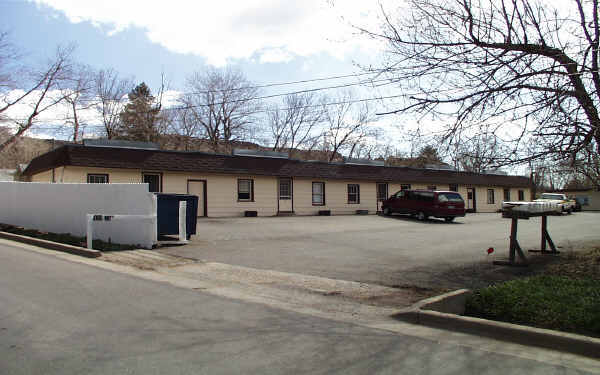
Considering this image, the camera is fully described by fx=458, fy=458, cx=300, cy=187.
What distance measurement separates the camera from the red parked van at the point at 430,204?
84.9 feet

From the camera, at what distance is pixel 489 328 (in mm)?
5363

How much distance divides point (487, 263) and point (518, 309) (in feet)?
15.7

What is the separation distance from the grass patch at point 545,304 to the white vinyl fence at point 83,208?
30.8ft

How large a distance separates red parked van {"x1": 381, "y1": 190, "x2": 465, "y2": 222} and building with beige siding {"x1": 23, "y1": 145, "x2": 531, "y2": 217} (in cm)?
248

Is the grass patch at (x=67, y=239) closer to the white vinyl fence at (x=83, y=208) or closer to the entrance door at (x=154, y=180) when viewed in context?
the white vinyl fence at (x=83, y=208)

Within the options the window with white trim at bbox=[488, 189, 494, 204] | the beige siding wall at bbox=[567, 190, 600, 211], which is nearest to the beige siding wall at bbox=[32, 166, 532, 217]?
the window with white trim at bbox=[488, 189, 494, 204]

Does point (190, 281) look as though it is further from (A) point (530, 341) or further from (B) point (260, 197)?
(B) point (260, 197)

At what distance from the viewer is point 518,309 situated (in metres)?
5.92

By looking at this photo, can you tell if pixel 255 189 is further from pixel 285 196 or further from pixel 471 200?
pixel 471 200

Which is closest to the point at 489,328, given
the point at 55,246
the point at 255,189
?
the point at 55,246

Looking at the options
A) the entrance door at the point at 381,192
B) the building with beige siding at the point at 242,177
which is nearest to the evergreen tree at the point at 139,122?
the building with beige siding at the point at 242,177

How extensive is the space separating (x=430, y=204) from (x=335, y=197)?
22.2 ft

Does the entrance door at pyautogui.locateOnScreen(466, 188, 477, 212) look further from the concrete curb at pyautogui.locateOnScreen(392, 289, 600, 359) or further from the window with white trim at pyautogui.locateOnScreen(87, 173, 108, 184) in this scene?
the concrete curb at pyautogui.locateOnScreen(392, 289, 600, 359)

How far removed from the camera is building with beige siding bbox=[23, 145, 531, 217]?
73.2 feet
